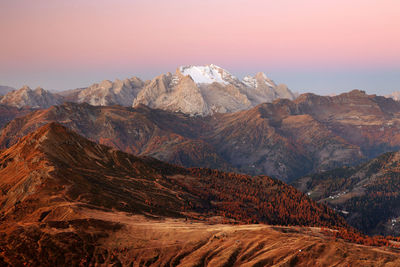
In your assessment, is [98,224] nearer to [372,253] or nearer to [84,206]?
[84,206]

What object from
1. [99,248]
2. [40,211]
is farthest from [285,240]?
[40,211]

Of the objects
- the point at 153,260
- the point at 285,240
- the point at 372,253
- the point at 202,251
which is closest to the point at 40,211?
the point at 153,260

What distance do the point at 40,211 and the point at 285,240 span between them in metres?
120

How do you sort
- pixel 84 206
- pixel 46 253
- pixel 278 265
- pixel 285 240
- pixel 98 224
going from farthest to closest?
1. pixel 84 206
2. pixel 98 224
3. pixel 285 240
4. pixel 46 253
5. pixel 278 265

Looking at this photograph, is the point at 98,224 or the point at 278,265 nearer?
the point at 278,265

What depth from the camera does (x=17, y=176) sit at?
190750mm

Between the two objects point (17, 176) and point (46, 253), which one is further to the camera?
point (17, 176)

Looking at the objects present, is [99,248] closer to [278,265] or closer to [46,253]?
[46,253]

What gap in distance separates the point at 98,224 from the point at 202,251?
5247 cm

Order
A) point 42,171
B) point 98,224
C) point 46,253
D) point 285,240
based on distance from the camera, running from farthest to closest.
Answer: point 42,171 < point 98,224 < point 285,240 < point 46,253

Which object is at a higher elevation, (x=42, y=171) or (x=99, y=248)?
(x=42, y=171)

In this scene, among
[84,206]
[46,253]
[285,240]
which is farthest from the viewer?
[84,206]

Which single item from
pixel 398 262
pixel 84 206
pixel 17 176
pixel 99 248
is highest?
pixel 17 176

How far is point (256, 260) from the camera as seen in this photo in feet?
410
